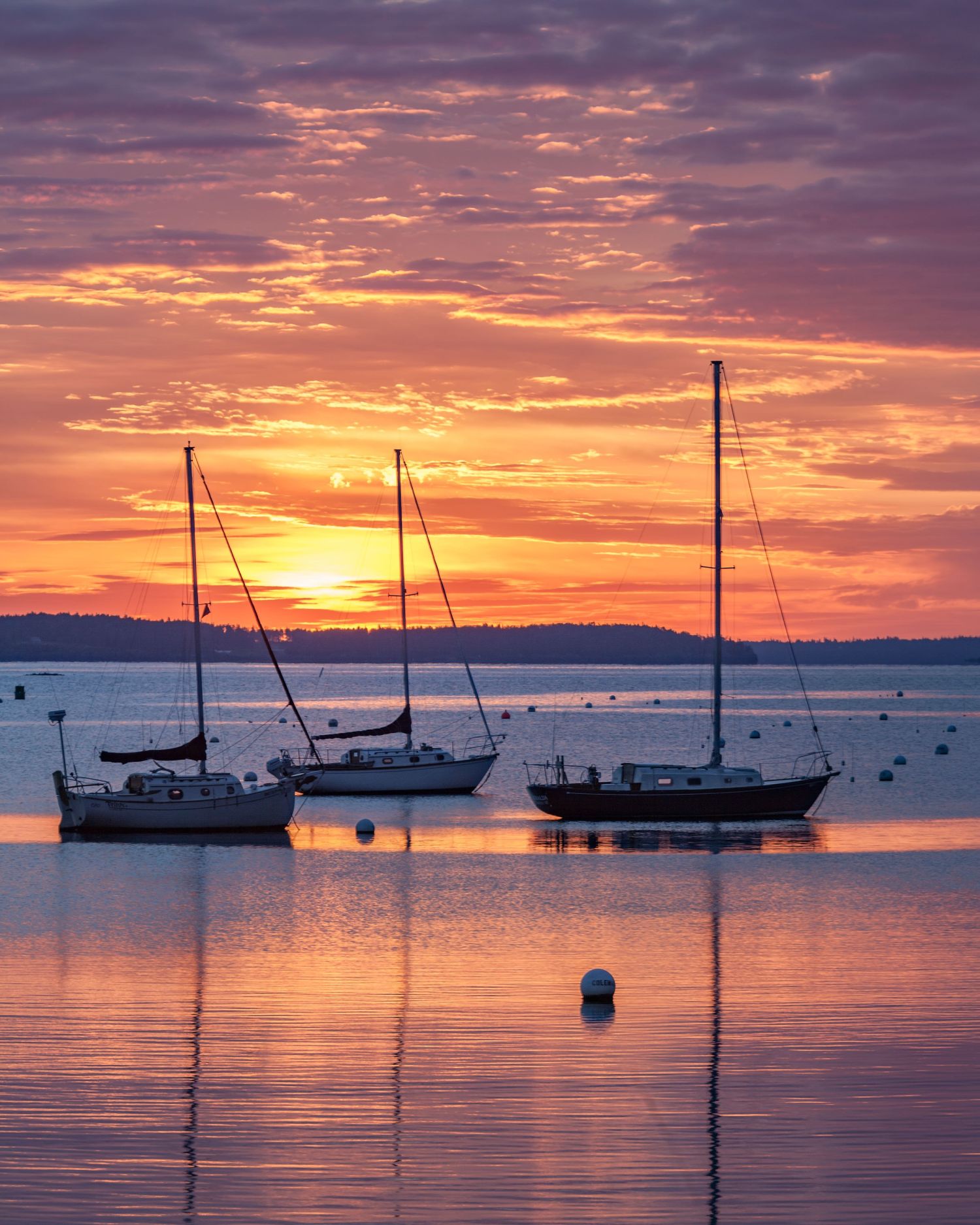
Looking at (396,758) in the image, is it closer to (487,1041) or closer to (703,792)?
(703,792)

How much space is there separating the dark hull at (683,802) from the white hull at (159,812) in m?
12.1

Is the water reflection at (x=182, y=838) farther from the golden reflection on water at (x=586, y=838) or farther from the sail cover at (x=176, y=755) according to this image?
the sail cover at (x=176, y=755)

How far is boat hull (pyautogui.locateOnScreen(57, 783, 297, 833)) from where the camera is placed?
6175cm

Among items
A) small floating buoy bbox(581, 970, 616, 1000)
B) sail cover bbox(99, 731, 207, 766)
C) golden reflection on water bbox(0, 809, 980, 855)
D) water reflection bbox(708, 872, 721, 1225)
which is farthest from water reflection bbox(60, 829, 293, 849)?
small floating buoy bbox(581, 970, 616, 1000)

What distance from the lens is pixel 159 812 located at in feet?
202

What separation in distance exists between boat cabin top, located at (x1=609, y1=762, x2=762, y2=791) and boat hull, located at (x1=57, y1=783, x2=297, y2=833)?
1534cm

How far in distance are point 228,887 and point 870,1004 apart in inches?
952

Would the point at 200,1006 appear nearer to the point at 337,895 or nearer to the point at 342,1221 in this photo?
the point at 342,1221

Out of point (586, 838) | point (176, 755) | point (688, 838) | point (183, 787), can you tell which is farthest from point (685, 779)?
point (176, 755)

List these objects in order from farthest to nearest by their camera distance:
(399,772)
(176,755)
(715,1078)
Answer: (399,772) → (176,755) → (715,1078)

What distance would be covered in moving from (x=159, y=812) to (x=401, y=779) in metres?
23.4

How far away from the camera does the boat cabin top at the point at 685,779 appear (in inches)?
2532

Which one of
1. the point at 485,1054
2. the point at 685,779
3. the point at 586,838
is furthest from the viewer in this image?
the point at 685,779

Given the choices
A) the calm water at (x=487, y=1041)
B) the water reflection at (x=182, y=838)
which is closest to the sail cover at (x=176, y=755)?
the water reflection at (x=182, y=838)
